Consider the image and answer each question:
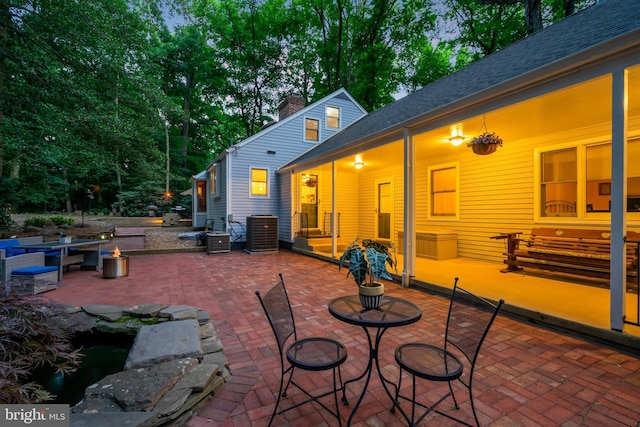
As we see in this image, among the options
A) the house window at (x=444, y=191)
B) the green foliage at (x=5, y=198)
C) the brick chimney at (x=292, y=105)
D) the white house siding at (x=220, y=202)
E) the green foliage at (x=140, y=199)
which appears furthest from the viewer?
the green foliage at (x=140, y=199)

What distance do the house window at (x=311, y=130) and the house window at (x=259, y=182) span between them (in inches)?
94.9

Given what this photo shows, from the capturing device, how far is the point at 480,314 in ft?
6.07

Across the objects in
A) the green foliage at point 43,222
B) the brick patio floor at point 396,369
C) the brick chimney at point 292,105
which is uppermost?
the brick chimney at point 292,105

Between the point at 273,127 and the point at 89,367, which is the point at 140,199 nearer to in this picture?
the point at 273,127

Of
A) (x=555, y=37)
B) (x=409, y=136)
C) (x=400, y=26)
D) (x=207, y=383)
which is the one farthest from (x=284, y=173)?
(x=400, y=26)

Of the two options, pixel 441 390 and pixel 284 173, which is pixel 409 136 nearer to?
pixel 441 390

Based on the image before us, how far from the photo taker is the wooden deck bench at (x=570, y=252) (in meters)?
4.39

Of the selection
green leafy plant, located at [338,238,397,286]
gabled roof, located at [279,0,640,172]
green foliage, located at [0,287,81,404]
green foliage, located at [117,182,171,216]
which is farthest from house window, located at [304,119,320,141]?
green foliage, located at [117,182,171,216]

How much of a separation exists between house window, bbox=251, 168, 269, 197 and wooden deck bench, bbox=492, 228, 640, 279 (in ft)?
27.3

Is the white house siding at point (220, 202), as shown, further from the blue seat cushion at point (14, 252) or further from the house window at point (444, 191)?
the house window at point (444, 191)

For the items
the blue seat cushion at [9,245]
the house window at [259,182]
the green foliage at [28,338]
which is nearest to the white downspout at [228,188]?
the house window at [259,182]

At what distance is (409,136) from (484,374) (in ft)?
13.4

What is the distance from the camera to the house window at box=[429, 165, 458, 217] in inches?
310

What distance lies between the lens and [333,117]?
12.3 meters
